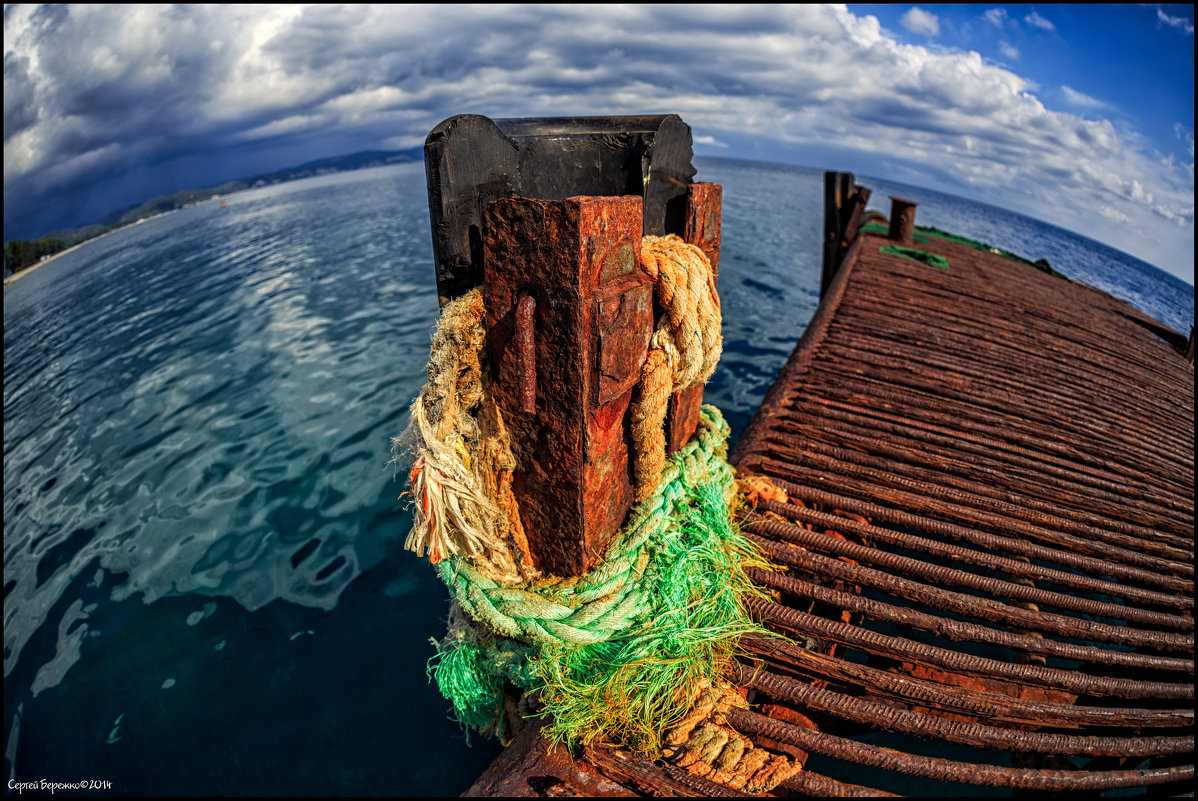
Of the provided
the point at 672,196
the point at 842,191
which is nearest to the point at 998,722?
the point at 672,196

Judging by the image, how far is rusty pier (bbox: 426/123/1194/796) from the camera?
1.47 metres

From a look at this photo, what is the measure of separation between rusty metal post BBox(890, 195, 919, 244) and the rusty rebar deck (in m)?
4.33

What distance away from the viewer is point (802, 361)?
409 cm

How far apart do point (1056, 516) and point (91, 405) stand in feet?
38.0

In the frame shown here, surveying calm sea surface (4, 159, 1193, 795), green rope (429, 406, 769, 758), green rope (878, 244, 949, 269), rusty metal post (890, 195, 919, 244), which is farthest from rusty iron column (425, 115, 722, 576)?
rusty metal post (890, 195, 919, 244)

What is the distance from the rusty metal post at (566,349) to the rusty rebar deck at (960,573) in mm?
692

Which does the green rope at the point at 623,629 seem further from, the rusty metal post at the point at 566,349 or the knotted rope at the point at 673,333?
the knotted rope at the point at 673,333

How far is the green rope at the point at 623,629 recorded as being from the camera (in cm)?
155

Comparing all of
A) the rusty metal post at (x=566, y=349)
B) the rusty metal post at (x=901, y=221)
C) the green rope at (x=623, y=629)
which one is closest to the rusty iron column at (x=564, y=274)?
the rusty metal post at (x=566, y=349)

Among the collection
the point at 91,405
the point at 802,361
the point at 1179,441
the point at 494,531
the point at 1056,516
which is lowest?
the point at 91,405

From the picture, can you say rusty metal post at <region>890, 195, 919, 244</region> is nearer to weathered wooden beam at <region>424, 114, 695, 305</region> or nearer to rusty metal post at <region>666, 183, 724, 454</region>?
rusty metal post at <region>666, 183, 724, 454</region>

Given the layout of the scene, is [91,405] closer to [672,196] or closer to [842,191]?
[672,196]

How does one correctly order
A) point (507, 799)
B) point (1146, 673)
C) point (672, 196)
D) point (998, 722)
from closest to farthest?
point (507, 799)
point (998, 722)
point (672, 196)
point (1146, 673)

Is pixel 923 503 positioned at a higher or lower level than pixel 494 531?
lower
